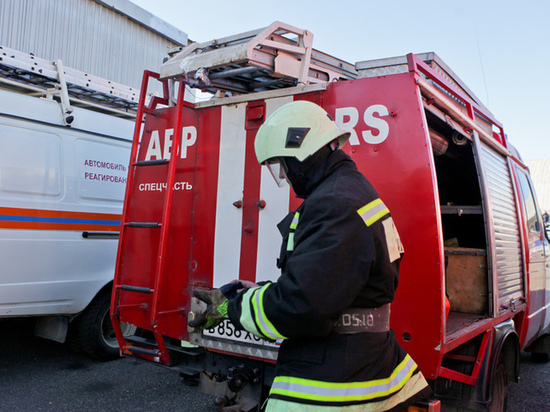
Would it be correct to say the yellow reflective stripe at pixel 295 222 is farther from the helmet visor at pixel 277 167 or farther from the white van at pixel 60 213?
the white van at pixel 60 213

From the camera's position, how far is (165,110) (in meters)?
3.54

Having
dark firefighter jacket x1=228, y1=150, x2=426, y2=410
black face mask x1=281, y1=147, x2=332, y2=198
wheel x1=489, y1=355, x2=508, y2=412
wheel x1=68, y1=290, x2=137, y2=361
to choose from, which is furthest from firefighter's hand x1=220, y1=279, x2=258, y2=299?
wheel x1=68, y1=290, x2=137, y2=361

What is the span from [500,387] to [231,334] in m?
2.05

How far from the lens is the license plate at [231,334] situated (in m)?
2.93

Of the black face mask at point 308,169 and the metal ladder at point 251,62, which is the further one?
the metal ladder at point 251,62

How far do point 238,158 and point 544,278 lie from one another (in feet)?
12.0

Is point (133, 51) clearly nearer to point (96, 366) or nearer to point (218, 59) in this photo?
point (96, 366)

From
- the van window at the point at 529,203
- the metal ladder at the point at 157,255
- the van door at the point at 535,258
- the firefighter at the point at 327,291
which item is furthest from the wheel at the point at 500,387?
the metal ladder at the point at 157,255

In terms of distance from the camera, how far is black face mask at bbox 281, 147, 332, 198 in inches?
70.6

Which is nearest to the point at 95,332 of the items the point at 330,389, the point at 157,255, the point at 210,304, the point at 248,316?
the point at 157,255

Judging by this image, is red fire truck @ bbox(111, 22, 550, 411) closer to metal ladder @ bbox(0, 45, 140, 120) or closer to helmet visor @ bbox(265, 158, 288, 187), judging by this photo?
helmet visor @ bbox(265, 158, 288, 187)

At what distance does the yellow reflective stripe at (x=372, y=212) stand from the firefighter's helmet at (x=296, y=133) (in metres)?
0.29

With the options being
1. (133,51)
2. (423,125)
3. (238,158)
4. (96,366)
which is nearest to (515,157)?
(423,125)

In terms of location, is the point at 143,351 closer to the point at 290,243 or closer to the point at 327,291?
the point at 290,243
